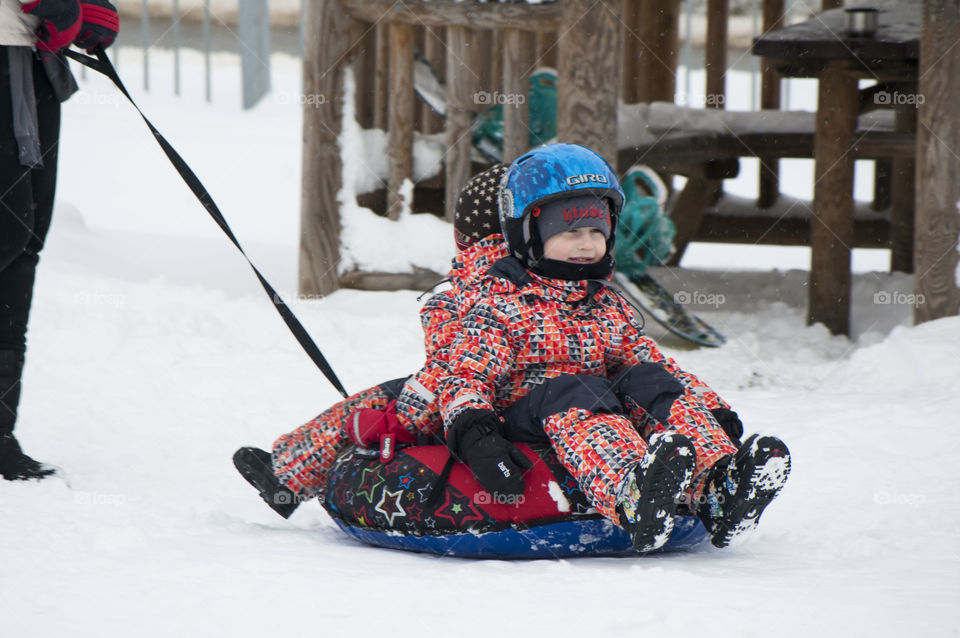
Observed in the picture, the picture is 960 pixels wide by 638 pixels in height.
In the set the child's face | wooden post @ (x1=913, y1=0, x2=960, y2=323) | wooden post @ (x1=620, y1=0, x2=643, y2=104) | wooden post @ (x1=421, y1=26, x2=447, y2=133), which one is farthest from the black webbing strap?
wooden post @ (x1=620, y1=0, x2=643, y2=104)

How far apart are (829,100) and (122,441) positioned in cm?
428

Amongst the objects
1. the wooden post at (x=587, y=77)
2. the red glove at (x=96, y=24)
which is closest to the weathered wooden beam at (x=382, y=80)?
the wooden post at (x=587, y=77)

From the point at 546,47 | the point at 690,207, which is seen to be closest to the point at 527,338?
the point at 690,207

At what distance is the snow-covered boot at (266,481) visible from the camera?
9.50ft

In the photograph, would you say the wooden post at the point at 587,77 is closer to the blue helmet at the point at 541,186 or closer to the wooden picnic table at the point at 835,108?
the wooden picnic table at the point at 835,108

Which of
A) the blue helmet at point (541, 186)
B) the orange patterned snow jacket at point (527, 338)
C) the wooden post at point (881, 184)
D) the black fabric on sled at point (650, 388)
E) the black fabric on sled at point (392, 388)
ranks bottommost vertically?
the wooden post at point (881, 184)

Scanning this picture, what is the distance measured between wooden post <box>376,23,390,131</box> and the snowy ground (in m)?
1.08

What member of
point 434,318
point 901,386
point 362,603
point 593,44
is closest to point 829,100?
point 593,44

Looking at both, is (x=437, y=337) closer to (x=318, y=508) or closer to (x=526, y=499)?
(x=526, y=499)

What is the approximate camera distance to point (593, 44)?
5270mm

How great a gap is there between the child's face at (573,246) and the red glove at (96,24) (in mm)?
1409

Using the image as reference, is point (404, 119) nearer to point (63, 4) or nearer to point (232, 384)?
point (232, 384)

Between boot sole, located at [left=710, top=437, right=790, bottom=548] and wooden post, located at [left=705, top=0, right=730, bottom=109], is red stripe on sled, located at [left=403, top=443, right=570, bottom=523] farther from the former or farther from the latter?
wooden post, located at [left=705, top=0, right=730, bottom=109]

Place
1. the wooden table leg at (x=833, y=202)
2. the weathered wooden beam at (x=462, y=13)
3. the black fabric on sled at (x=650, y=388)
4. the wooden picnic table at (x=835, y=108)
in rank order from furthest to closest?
the wooden table leg at (x=833, y=202) → the wooden picnic table at (x=835, y=108) → the weathered wooden beam at (x=462, y=13) → the black fabric on sled at (x=650, y=388)
